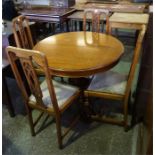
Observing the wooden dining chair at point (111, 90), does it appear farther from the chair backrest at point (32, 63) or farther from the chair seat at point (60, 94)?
the chair backrest at point (32, 63)

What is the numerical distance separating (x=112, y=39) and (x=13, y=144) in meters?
1.47

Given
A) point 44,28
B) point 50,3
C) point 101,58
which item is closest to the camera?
point 101,58

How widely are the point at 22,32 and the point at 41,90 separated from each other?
0.79 m

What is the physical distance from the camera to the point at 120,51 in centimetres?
178

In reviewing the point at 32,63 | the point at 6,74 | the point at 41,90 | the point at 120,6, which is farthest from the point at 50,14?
A: the point at 32,63

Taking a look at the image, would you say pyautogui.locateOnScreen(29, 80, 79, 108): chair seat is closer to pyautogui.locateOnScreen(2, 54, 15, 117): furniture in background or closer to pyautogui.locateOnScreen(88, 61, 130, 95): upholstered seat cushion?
pyautogui.locateOnScreen(88, 61, 130, 95): upholstered seat cushion

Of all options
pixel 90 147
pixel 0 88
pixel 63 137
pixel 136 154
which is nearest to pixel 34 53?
pixel 0 88

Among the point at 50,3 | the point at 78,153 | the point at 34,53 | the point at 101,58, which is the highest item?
the point at 50,3

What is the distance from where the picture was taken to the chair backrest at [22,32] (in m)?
2.03

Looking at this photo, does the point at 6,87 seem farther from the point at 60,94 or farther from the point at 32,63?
the point at 32,63

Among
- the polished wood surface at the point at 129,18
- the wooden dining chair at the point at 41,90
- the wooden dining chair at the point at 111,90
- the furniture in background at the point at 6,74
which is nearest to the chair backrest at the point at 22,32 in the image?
the furniture in background at the point at 6,74

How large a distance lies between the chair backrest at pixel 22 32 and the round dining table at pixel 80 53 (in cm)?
27

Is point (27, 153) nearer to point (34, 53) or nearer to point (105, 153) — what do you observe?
point (105, 153)

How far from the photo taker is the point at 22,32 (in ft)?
6.97
